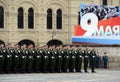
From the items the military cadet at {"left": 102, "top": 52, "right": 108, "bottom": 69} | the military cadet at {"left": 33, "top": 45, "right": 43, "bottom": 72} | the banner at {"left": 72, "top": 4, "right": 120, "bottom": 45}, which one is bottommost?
the military cadet at {"left": 102, "top": 52, "right": 108, "bottom": 69}

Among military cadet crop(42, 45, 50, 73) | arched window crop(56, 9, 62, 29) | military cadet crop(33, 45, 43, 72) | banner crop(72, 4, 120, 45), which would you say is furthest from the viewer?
arched window crop(56, 9, 62, 29)

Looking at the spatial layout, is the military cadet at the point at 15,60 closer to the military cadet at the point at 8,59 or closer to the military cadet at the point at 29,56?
the military cadet at the point at 8,59

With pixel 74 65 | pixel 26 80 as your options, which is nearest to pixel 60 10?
pixel 74 65

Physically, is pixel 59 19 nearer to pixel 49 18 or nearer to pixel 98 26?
pixel 49 18

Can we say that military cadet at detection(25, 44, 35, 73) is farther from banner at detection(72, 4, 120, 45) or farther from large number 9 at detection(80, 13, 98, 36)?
large number 9 at detection(80, 13, 98, 36)

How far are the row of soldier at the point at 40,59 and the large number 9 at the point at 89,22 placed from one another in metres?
9.62

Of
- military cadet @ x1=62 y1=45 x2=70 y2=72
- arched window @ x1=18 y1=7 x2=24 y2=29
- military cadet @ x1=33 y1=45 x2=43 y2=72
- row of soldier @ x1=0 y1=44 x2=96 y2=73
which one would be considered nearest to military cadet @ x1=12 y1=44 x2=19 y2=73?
row of soldier @ x1=0 y1=44 x2=96 y2=73

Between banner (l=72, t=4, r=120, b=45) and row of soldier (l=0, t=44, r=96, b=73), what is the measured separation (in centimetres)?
912

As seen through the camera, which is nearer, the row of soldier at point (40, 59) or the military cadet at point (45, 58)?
the row of soldier at point (40, 59)

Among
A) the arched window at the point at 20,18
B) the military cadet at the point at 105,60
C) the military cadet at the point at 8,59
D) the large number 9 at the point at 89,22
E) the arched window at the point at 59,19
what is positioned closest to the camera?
the military cadet at the point at 8,59

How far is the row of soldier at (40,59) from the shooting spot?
80.4ft

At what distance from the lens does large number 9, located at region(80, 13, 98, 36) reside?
121ft

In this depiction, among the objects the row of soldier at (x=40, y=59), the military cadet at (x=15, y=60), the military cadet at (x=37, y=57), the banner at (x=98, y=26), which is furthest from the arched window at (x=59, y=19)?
the military cadet at (x=15, y=60)

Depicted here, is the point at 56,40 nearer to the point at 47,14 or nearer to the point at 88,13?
the point at 47,14
